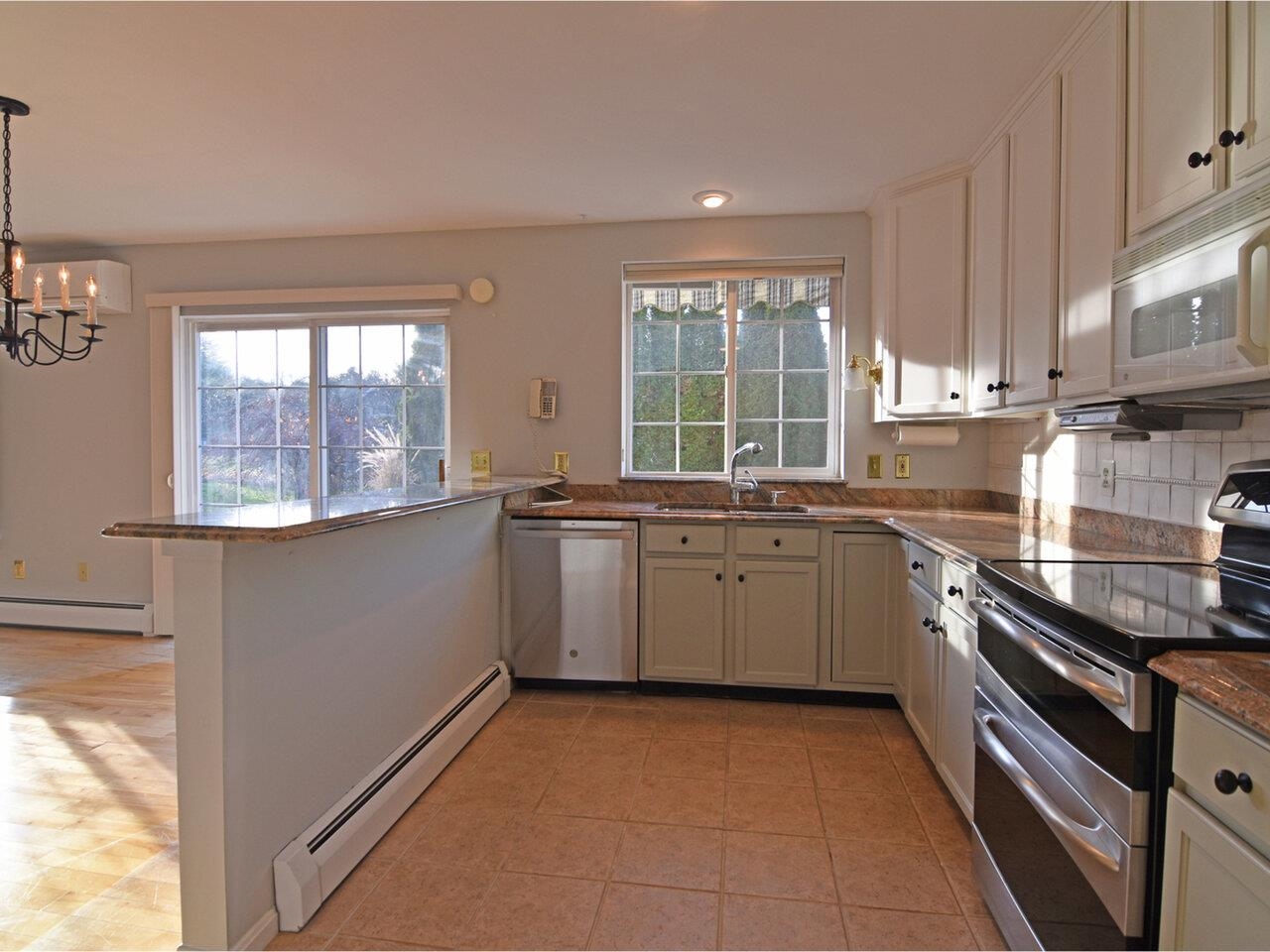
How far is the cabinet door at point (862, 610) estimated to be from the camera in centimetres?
283

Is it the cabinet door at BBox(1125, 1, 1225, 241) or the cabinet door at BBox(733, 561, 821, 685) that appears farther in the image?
the cabinet door at BBox(733, 561, 821, 685)

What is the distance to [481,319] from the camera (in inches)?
143

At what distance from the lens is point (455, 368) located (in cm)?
368

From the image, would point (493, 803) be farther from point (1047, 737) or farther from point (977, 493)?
point (977, 493)

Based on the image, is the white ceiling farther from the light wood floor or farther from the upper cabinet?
the light wood floor

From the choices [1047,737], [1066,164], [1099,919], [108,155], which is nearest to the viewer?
[1099,919]

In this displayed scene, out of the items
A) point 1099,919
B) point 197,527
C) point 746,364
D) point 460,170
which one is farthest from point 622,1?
point 1099,919

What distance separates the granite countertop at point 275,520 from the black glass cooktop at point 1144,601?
1.53 m

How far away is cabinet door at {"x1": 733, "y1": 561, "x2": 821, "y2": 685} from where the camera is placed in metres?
2.89

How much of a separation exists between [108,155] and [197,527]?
96.2 inches

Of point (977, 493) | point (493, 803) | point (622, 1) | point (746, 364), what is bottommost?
point (493, 803)

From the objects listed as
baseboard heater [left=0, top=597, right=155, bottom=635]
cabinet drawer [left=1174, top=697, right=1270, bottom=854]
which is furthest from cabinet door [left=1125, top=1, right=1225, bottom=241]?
baseboard heater [left=0, top=597, right=155, bottom=635]

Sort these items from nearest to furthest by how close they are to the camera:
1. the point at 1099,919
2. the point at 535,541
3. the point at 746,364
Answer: the point at 1099,919, the point at 535,541, the point at 746,364

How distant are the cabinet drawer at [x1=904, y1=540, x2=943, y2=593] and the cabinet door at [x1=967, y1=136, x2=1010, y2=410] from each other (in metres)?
0.65
